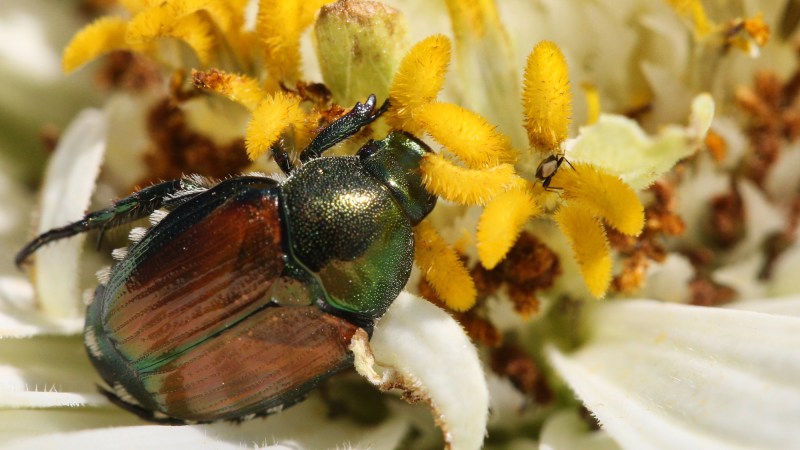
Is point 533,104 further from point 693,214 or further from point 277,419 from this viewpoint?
point 277,419

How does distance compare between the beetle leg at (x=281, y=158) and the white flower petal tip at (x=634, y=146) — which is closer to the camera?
the white flower petal tip at (x=634, y=146)

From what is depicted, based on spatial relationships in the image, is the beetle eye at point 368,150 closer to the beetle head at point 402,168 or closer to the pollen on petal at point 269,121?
the beetle head at point 402,168

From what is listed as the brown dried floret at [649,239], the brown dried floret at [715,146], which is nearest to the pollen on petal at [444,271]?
the brown dried floret at [649,239]

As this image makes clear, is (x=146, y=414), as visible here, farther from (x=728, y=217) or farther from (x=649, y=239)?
(x=728, y=217)

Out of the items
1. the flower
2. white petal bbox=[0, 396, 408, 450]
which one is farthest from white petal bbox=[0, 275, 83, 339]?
white petal bbox=[0, 396, 408, 450]

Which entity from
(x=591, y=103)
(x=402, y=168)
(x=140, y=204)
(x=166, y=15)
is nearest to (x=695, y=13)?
(x=591, y=103)

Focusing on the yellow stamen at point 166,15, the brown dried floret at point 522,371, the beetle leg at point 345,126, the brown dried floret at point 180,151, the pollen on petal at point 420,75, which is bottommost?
the brown dried floret at point 522,371

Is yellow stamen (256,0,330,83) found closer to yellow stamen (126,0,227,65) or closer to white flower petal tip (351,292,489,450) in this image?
yellow stamen (126,0,227,65)
